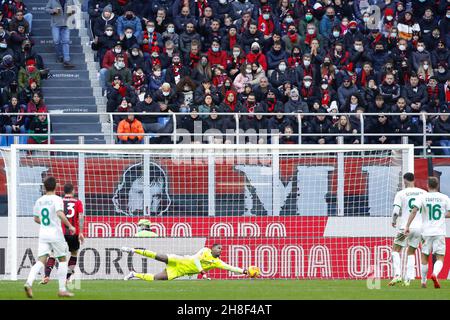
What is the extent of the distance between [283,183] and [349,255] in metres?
2.09

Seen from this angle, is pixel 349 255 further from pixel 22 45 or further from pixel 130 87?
pixel 22 45

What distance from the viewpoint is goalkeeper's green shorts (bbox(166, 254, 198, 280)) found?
25672 mm

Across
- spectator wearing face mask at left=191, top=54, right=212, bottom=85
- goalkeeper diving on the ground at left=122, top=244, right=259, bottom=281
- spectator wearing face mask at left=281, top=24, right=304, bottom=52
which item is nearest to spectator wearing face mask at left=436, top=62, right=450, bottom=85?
spectator wearing face mask at left=281, top=24, right=304, bottom=52

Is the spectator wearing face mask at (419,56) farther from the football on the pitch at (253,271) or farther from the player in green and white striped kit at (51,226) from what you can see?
the player in green and white striped kit at (51,226)

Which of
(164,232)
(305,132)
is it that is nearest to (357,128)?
(305,132)

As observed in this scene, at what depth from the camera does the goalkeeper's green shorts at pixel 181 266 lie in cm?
2567

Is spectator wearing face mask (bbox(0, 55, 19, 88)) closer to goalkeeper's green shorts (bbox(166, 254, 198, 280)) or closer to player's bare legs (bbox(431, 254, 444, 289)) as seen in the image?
goalkeeper's green shorts (bbox(166, 254, 198, 280))

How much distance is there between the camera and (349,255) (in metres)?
28.5

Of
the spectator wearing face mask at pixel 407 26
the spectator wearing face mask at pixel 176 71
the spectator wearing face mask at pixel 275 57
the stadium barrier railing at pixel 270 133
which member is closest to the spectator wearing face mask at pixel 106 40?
the spectator wearing face mask at pixel 176 71

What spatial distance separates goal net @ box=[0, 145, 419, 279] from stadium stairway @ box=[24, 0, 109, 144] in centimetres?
308

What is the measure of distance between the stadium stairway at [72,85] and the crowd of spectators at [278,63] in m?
0.67

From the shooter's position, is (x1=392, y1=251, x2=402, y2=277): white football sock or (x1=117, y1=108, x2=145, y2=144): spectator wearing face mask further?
(x1=117, y1=108, x2=145, y2=144): spectator wearing face mask

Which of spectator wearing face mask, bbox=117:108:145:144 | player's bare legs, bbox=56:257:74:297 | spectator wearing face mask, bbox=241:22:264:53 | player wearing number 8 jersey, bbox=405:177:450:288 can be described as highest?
spectator wearing face mask, bbox=241:22:264:53

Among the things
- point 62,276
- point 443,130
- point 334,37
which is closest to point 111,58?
point 334,37
